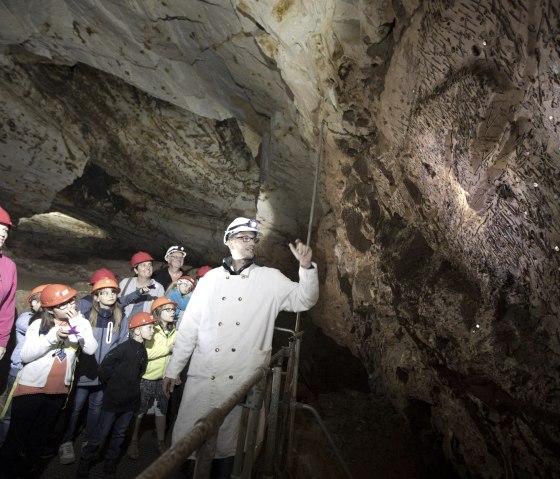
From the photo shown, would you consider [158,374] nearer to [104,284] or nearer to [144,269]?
[104,284]

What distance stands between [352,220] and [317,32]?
7.55ft

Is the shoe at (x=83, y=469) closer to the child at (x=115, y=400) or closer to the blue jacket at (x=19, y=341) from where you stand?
the child at (x=115, y=400)

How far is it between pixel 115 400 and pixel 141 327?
67cm

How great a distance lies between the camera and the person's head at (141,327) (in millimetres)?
3373

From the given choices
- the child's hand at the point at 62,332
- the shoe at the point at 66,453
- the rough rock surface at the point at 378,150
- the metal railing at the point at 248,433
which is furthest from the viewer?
the shoe at the point at 66,453

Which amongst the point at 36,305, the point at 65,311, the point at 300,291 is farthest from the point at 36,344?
the point at 300,291

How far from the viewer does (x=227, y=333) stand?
244 cm

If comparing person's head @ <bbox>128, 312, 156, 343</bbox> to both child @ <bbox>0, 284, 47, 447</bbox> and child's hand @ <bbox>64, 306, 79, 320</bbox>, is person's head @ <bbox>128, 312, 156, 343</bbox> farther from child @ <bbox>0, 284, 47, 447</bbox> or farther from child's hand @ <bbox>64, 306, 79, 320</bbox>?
child @ <bbox>0, 284, 47, 447</bbox>

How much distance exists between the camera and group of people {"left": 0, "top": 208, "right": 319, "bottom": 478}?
241 cm

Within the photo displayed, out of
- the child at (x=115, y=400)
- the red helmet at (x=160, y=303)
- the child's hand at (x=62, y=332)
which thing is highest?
the red helmet at (x=160, y=303)

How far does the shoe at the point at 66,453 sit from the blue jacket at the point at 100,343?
68 centimetres

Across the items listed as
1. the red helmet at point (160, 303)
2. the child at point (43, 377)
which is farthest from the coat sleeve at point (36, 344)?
the red helmet at point (160, 303)

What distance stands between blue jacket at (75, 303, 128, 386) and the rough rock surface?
3.09m

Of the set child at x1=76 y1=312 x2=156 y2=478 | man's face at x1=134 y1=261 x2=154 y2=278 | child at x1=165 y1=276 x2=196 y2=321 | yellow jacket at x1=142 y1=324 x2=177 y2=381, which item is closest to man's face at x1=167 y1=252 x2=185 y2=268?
child at x1=165 y1=276 x2=196 y2=321
